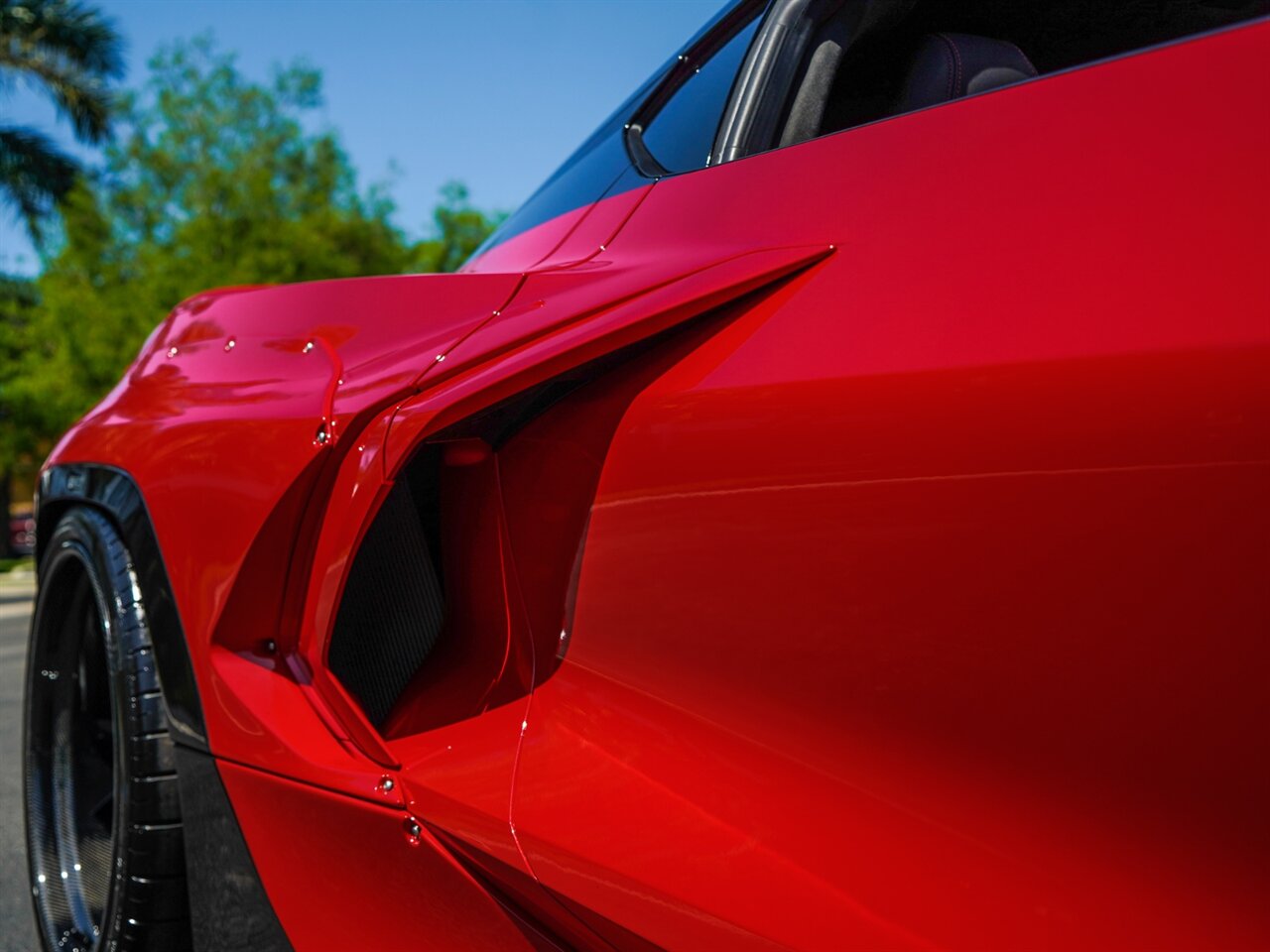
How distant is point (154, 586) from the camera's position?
1.65 metres

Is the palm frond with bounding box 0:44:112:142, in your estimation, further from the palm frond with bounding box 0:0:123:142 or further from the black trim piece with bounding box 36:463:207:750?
the black trim piece with bounding box 36:463:207:750

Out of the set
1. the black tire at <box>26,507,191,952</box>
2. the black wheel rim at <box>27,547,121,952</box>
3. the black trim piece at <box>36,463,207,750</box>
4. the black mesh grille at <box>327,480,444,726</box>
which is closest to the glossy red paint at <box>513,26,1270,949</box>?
the black mesh grille at <box>327,480,444,726</box>

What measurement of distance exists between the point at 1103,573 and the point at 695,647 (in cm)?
42

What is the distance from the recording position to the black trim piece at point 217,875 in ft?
4.71

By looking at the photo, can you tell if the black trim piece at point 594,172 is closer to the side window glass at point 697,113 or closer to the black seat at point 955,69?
the side window glass at point 697,113

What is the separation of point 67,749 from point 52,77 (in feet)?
70.9

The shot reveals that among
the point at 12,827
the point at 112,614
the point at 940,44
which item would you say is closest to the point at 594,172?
the point at 940,44

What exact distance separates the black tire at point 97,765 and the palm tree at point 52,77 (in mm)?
21184

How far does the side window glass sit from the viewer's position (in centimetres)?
155

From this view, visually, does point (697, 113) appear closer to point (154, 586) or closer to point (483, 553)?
point (483, 553)

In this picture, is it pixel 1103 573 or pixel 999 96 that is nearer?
pixel 1103 573

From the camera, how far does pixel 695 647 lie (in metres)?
1.13

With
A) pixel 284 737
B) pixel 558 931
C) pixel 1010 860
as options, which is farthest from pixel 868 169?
pixel 284 737

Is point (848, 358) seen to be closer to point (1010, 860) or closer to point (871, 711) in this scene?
point (871, 711)
